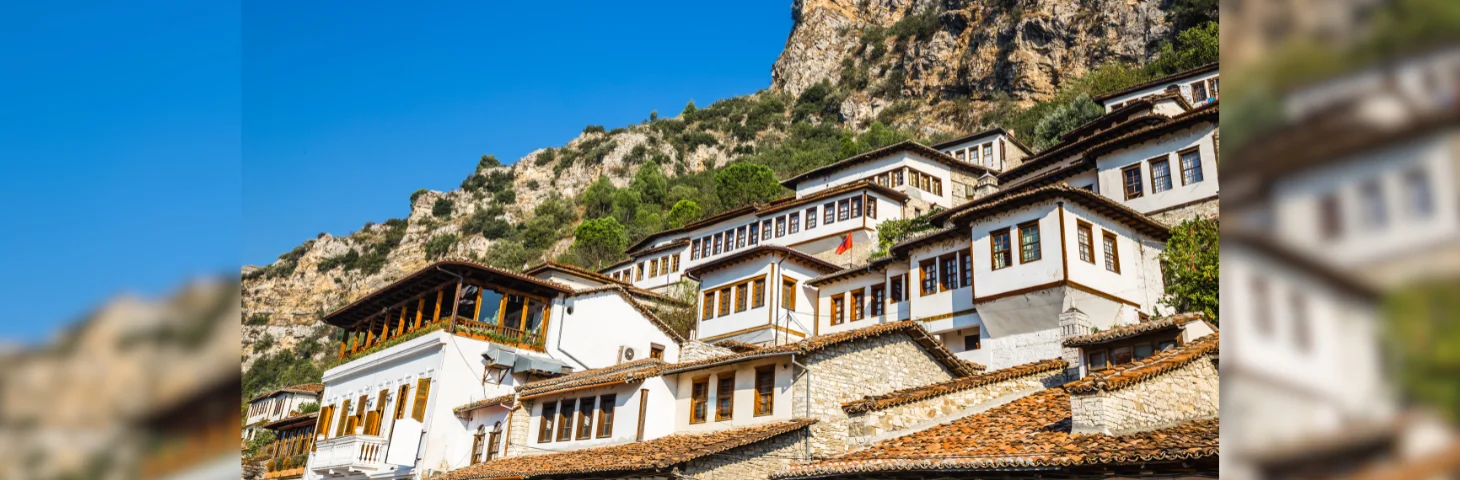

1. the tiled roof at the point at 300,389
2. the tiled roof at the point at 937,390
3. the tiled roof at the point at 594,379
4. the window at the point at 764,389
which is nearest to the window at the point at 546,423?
the tiled roof at the point at 594,379

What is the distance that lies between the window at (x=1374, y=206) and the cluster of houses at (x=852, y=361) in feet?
21.5

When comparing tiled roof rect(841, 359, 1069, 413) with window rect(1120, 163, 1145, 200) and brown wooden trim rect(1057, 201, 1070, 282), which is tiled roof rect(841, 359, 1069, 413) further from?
window rect(1120, 163, 1145, 200)

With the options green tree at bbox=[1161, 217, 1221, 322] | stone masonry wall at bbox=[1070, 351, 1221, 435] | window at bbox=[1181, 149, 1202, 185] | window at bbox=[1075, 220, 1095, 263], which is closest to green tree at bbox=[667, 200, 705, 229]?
window at bbox=[1181, 149, 1202, 185]

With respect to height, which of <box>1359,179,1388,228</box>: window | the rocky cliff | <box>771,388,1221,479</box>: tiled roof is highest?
the rocky cliff

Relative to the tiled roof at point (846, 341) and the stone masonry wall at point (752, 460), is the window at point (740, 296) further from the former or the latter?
the stone masonry wall at point (752, 460)

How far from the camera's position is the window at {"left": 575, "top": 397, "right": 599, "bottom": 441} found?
18.0m

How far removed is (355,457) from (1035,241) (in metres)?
15.0

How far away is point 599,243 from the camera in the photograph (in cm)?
5075

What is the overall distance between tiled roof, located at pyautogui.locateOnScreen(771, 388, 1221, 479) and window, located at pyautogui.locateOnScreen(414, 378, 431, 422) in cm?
1133

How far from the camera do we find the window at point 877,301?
24.4 metres

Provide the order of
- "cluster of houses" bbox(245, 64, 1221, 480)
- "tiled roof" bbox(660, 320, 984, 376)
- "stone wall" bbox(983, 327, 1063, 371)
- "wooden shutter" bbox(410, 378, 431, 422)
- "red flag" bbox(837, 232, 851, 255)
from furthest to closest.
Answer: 1. "red flag" bbox(837, 232, 851, 255)
2. "wooden shutter" bbox(410, 378, 431, 422)
3. "stone wall" bbox(983, 327, 1063, 371)
4. "tiled roof" bbox(660, 320, 984, 376)
5. "cluster of houses" bbox(245, 64, 1221, 480)

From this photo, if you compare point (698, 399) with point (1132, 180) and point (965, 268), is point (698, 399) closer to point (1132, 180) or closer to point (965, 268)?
point (965, 268)

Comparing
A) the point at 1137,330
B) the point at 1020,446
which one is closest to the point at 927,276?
the point at 1137,330

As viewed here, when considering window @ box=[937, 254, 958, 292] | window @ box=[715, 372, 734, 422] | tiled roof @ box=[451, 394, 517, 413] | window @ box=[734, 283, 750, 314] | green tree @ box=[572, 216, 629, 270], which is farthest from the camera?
green tree @ box=[572, 216, 629, 270]
